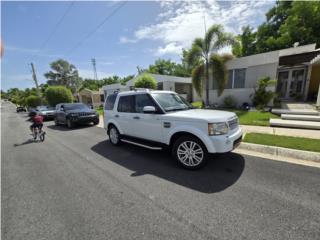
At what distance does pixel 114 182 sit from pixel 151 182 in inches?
32.3

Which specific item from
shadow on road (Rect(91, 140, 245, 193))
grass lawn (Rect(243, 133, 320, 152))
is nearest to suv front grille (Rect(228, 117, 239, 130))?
shadow on road (Rect(91, 140, 245, 193))

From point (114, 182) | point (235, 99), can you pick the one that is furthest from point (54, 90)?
point (114, 182)

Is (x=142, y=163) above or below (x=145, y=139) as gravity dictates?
below

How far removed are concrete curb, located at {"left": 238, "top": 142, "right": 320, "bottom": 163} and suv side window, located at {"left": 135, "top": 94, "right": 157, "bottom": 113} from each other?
3.37 metres

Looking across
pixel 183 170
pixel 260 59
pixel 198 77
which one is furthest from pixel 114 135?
pixel 260 59

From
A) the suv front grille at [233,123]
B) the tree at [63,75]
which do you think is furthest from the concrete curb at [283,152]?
the tree at [63,75]

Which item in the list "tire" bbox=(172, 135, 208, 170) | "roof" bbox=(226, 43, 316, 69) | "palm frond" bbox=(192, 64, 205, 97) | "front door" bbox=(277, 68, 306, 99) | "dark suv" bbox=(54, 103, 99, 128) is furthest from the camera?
"palm frond" bbox=(192, 64, 205, 97)

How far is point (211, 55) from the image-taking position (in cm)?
1300

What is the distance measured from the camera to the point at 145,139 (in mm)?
4891

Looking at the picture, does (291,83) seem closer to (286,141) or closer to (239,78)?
(239,78)

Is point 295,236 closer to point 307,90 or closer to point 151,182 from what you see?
point 151,182

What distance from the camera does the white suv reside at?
3572mm

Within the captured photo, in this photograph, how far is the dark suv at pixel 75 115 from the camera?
10844 millimetres

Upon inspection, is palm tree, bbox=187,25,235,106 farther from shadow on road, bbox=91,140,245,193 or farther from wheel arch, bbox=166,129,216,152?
wheel arch, bbox=166,129,216,152
